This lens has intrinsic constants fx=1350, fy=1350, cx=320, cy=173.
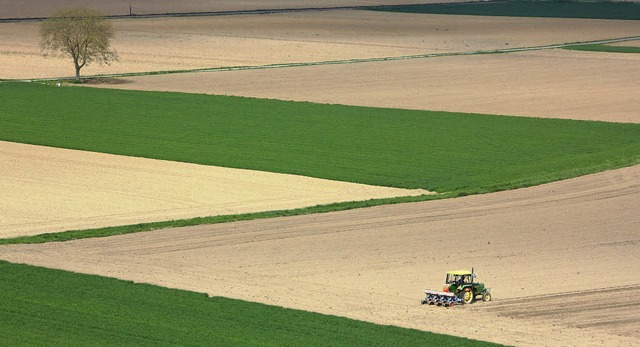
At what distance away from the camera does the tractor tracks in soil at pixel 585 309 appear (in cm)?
3114

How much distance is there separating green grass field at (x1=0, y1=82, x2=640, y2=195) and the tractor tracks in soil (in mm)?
13863

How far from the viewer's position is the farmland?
3331 centimetres

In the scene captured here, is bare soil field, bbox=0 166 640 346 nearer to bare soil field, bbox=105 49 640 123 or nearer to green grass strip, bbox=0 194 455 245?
green grass strip, bbox=0 194 455 245

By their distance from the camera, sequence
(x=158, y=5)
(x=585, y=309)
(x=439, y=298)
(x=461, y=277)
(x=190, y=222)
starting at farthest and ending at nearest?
(x=158, y=5)
(x=190, y=222)
(x=461, y=277)
(x=439, y=298)
(x=585, y=309)

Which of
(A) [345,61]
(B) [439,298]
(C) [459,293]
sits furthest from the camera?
(A) [345,61]

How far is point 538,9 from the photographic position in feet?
Result: 502

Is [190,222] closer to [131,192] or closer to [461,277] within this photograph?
[131,192]

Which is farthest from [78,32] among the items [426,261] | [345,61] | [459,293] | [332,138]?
[459,293]

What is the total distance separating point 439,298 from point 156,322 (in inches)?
274

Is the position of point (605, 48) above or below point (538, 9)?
below

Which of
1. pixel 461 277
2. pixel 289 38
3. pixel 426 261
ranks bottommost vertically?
pixel 461 277

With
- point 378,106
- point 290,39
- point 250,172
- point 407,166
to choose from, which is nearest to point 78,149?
point 250,172

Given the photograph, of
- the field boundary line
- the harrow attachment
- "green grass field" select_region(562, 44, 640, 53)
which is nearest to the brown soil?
the field boundary line

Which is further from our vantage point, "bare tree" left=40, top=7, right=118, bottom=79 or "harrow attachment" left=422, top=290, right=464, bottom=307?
"bare tree" left=40, top=7, right=118, bottom=79
